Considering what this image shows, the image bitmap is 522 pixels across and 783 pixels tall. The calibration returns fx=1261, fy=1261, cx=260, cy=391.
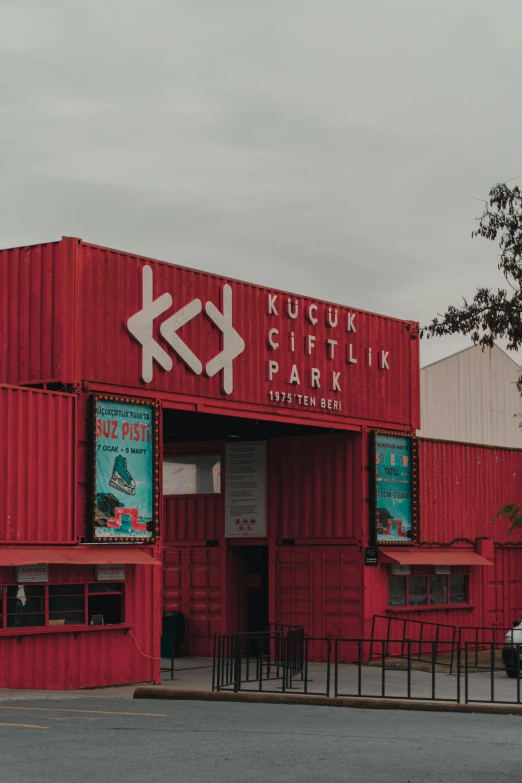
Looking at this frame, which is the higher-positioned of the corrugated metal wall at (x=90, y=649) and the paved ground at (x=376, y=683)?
the corrugated metal wall at (x=90, y=649)

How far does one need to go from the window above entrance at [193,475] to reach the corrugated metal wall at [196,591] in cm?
143

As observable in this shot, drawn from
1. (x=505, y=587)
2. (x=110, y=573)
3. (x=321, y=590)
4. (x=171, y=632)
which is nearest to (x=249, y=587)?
(x=171, y=632)

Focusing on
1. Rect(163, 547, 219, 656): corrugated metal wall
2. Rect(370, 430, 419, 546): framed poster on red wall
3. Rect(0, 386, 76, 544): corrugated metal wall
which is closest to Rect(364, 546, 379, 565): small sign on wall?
Rect(370, 430, 419, 546): framed poster on red wall

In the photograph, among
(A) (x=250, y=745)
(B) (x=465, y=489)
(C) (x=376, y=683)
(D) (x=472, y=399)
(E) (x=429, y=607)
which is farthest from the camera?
(D) (x=472, y=399)

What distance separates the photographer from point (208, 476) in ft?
101

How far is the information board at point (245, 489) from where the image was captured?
29.5m

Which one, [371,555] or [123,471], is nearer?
[123,471]

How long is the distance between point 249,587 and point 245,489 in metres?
2.42

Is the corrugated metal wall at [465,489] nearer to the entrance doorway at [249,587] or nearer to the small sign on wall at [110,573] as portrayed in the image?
the entrance doorway at [249,587]

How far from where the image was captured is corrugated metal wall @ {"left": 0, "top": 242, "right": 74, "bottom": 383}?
21719 millimetres

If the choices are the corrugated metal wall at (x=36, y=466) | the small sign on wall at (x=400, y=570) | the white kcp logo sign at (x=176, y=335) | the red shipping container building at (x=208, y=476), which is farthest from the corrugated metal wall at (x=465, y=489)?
the corrugated metal wall at (x=36, y=466)

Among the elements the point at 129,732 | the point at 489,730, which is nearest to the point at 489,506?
the point at 489,730

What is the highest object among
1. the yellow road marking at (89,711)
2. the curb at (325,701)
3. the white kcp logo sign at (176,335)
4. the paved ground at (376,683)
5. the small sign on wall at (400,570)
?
the white kcp logo sign at (176,335)

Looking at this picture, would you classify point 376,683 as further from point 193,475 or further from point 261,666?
point 193,475
